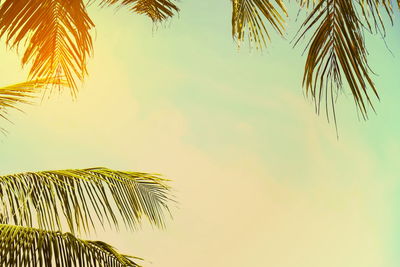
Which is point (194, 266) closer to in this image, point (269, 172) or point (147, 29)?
point (269, 172)

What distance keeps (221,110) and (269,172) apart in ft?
3.22

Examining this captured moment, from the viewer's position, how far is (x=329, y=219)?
7410 mm

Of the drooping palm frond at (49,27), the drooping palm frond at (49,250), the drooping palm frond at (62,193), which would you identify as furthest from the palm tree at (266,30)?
the drooping palm frond at (49,250)

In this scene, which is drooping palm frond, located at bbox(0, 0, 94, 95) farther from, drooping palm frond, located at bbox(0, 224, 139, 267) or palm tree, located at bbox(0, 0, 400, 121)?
drooping palm frond, located at bbox(0, 224, 139, 267)

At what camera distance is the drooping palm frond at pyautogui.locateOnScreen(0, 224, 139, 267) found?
5.65 feet

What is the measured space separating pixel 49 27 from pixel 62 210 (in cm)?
70

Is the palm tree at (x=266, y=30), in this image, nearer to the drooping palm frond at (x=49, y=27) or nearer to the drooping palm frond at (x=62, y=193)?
the drooping palm frond at (x=49, y=27)

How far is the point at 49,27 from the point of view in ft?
7.34

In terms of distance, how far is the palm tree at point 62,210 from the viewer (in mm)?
1758

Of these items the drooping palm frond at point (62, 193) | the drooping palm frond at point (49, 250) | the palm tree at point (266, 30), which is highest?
the palm tree at point (266, 30)

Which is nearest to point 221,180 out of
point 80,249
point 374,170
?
point 374,170

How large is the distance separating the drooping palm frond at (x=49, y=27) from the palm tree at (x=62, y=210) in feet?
1.42

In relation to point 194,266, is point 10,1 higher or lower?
higher

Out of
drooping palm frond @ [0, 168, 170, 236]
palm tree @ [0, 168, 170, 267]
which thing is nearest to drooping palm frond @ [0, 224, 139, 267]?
palm tree @ [0, 168, 170, 267]
